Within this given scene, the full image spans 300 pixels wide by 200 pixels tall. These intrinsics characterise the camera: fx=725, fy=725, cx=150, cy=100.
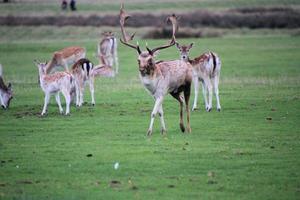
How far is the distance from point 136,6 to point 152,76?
57.8 metres

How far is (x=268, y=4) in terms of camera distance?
70.4 meters

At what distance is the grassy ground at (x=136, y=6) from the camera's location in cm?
6806

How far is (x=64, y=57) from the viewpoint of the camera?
2830 centimetres

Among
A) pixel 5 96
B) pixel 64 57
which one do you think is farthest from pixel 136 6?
pixel 5 96

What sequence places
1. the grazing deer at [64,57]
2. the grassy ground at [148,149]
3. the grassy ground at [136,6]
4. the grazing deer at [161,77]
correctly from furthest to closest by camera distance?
the grassy ground at [136,6] → the grazing deer at [64,57] → the grazing deer at [161,77] → the grassy ground at [148,149]

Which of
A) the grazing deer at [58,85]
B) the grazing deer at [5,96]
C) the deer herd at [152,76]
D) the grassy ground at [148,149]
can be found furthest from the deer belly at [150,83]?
the grazing deer at [5,96]

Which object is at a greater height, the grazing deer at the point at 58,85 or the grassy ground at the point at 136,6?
the grazing deer at the point at 58,85

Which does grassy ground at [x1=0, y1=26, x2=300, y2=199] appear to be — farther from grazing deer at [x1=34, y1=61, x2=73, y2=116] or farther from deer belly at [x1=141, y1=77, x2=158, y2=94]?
deer belly at [x1=141, y1=77, x2=158, y2=94]

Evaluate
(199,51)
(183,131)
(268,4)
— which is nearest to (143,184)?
(183,131)

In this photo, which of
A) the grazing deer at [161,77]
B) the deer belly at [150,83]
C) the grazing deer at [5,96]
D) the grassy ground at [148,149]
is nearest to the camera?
the grassy ground at [148,149]

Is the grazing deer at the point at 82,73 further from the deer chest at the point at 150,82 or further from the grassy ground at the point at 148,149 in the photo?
the deer chest at the point at 150,82

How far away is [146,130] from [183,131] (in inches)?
34.5

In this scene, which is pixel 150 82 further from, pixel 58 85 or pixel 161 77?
pixel 58 85

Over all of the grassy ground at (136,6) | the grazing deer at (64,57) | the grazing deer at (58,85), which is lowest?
the grassy ground at (136,6)
